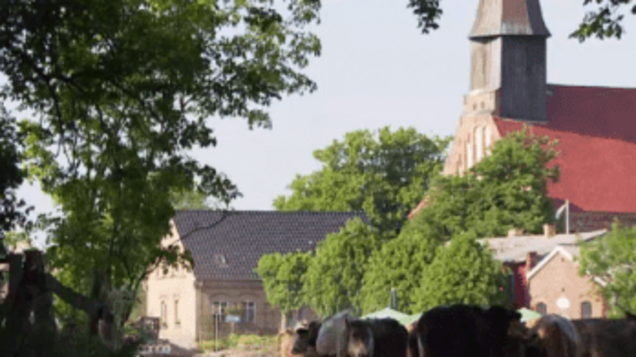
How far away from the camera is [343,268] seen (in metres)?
71.8

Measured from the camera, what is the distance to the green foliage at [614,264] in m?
58.7

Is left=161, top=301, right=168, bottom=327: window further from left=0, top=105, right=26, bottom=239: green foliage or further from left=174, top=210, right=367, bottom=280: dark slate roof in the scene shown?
left=0, top=105, right=26, bottom=239: green foliage

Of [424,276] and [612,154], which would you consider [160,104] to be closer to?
[424,276]

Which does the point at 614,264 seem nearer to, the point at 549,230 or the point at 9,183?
the point at 549,230

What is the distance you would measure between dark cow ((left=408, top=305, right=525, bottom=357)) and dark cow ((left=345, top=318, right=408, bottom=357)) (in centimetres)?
555

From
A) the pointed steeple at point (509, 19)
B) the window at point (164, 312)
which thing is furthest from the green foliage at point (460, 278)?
the pointed steeple at point (509, 19)

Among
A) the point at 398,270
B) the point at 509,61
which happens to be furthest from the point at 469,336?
the point at 509,61

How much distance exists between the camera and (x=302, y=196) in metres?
105

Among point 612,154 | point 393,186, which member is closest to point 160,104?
point 393,186

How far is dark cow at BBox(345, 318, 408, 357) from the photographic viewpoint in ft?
76.8

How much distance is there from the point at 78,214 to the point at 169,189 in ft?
5.36

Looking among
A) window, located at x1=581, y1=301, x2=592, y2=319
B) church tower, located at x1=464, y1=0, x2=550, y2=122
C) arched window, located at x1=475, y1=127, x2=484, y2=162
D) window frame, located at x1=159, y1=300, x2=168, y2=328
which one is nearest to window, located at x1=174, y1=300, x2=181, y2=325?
window frame, located at x1=159, y1=300, x2=168, y2=328

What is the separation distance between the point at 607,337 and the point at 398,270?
4657 centimetres

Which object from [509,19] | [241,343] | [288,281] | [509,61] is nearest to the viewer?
[288,281]
